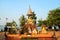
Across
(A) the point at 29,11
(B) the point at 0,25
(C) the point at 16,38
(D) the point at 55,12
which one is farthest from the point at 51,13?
(C) the point at 16,38

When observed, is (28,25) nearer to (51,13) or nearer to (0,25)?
(0,25)

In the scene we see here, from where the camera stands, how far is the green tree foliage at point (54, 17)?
5022 centimetres

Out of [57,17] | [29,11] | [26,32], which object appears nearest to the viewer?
[26,32]

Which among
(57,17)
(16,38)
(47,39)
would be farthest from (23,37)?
(57,17)

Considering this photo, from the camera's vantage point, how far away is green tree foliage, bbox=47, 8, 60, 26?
165ft

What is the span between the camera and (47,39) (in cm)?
1923

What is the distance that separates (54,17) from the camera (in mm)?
51625

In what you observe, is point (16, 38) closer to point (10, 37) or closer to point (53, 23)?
point (10, 37)

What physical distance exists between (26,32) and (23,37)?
3248mm

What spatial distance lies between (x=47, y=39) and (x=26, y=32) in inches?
160

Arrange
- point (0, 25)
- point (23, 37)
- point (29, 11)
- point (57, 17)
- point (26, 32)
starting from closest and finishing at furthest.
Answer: point (23, 37) → point (26, 32) → point (29, 11) → point (0, 25) → point (57, 17)

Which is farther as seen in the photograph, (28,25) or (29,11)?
(29,11)

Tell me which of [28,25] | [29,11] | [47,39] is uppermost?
[29,11]

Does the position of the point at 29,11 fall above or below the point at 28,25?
above
